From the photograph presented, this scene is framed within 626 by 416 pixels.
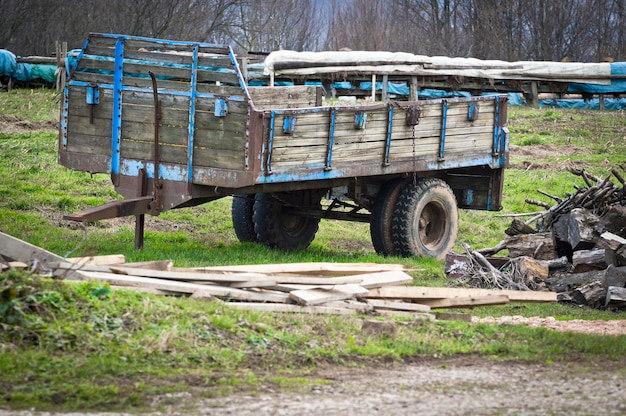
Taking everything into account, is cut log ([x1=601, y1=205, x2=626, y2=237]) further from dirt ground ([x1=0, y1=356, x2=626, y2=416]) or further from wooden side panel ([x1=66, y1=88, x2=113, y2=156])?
wooden side panel ([x1=66, y1=88, x2=113, y2=156])

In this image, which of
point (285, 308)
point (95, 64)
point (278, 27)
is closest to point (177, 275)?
point (285, 308)

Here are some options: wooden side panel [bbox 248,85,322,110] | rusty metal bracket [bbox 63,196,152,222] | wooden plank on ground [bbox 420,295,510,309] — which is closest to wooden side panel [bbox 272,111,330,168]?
rusty metal bracket [bbox 63,196,152,222]

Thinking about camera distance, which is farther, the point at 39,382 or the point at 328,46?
the point at 328,46

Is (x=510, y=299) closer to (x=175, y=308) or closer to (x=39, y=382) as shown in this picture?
(x=175, y=308)

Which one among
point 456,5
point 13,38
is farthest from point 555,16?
point 13,38

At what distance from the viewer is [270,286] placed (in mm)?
8391

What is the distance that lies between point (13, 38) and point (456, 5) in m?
23.1

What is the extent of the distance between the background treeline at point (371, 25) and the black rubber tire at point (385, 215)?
89.6 ft

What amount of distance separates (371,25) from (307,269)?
47374mm

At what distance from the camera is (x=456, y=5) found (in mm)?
53000

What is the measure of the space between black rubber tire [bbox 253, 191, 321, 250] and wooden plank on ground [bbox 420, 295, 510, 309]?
4.59 meters

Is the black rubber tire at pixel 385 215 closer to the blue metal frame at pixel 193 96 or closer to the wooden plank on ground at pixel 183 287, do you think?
the blue metal frame at pixel 193 96

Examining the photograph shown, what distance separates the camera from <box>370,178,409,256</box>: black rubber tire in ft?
42.9

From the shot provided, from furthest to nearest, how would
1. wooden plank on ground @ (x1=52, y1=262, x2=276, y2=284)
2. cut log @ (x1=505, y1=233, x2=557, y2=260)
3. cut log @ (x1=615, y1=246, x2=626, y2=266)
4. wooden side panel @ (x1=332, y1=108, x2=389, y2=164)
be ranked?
cut log @ (x1=505, y1=233, x2=557, y2=260) → wooden side panel @ (x1=332, y1=108, x2=389, y2=164) → cut log @ (x1=615, y1=246, x2=626, y2=266) → wooden plank on ground @ (x1=52, y1=262, x2=276, y2=284)
